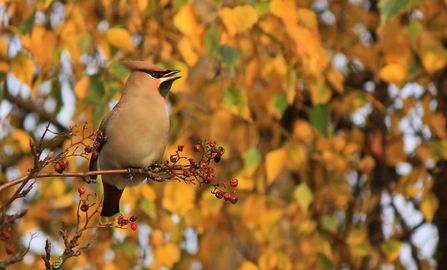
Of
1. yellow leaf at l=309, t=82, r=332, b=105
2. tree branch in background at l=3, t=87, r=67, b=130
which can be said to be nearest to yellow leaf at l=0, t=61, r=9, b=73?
tree branch in background at l=3, t=87, r=67, b=130

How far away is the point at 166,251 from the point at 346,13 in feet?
7.15

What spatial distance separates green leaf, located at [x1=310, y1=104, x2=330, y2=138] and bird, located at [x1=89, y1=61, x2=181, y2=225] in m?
0.89

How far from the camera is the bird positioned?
7.47 ft

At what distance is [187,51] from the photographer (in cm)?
288

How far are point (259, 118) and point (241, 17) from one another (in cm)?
111

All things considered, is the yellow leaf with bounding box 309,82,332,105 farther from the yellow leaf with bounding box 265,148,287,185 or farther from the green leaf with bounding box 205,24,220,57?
the green leaf with bounding box 205,24,220,57

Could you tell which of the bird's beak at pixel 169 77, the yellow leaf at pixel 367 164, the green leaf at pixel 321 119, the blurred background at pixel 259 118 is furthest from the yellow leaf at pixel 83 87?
the yellow leaf at pixel 367 164

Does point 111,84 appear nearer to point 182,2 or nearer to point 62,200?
point 182,2

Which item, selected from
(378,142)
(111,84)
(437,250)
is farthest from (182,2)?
(437,250)

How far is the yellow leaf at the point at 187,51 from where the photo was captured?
9.41 feet

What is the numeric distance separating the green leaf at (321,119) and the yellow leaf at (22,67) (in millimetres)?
1559

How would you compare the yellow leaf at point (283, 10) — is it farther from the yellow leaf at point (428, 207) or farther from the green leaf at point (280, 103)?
the yellow leaf at point (428, 207)

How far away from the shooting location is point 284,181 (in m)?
4.12

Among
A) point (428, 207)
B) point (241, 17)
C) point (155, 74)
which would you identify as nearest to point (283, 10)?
point (241, 17)
